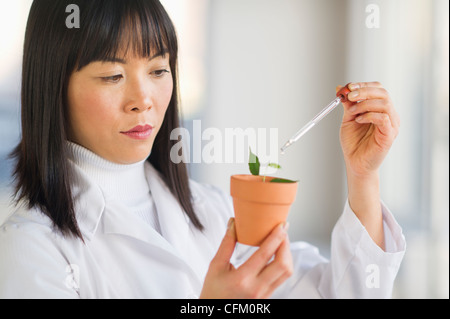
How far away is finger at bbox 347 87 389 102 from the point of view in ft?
2.75

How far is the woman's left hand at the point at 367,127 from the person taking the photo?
86 centimetres

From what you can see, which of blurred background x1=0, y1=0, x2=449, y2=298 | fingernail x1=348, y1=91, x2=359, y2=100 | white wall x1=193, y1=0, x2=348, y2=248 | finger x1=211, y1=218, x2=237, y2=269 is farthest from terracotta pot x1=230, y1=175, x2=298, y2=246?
white wall x1=193, y1=0, x2=348, y2=248

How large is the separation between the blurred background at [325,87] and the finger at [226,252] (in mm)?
976

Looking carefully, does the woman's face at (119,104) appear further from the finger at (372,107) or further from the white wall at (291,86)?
the white wall at (291,86)

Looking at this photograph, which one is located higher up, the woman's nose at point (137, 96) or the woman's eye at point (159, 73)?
the woman's eye at point (159, 73)

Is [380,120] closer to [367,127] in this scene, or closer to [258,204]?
[367,127]

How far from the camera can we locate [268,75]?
1884 millimetres

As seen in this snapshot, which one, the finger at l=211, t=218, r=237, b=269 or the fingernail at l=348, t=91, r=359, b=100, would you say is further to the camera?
the fingernail at l=348, t=91, r=359, b=100

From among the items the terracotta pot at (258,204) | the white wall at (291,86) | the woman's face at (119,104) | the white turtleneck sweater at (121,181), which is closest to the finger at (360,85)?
the terracotta pot at (258,204)

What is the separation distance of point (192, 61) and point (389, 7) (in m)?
0.78

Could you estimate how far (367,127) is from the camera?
0.96 metres

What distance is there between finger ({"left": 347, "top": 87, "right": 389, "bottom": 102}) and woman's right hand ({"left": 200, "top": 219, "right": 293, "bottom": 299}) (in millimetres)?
303

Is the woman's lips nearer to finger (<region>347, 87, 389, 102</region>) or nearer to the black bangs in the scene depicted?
the black bangs
